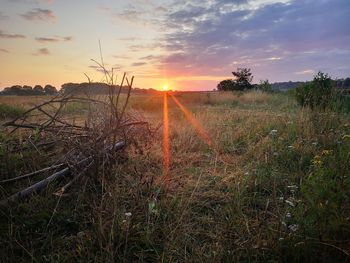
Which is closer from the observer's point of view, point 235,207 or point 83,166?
point 235,207

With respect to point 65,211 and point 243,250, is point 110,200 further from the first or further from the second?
point 243,250

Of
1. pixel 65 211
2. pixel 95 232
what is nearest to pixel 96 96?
pixel 65 211

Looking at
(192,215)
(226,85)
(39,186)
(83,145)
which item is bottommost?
(192,215)

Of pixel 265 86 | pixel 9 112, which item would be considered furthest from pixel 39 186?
pixel 265 86

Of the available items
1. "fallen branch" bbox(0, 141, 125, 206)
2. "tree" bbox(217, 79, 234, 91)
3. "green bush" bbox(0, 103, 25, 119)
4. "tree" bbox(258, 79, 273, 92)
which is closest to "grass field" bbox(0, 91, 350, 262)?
"fallen branch" bbox(0, 141, 125, 206)

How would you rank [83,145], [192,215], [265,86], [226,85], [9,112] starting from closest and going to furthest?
[192,215], [83,145], [9,112], [265,86], [226,85]

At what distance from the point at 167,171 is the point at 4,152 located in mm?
2206

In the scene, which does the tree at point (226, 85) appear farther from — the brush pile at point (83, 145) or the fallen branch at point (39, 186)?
the fallen branch at point (39, 186)

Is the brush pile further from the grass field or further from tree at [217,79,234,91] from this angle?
tree at [217,79,234,91]

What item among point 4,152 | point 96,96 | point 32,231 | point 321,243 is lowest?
point 32,231

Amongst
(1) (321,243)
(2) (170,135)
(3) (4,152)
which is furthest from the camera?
(2) (170,135)

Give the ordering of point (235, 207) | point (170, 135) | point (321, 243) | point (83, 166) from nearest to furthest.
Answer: point (321, 243) < point (235, 207) < point (83, 166) < point (170, 135)

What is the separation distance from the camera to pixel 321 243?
2.21m

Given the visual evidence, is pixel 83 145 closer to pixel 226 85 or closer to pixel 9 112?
pixel 9 112
